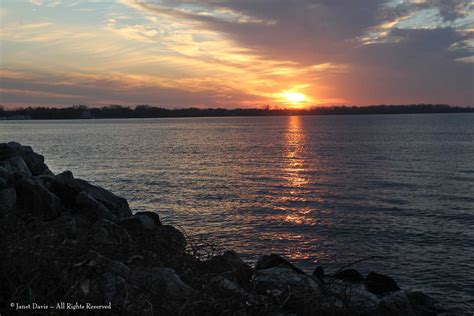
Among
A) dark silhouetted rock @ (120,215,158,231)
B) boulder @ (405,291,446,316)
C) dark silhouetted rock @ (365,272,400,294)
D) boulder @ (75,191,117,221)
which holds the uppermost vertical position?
boulder @ (75,191,117,221)

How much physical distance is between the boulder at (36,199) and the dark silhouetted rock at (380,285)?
954 cm

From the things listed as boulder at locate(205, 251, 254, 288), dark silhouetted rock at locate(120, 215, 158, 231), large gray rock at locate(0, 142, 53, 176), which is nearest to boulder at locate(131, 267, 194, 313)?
boulder at locate(205, 251, 254, 288)

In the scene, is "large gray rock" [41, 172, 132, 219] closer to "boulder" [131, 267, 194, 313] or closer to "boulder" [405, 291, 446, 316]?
"boulder" [131, 267, 194, 313]

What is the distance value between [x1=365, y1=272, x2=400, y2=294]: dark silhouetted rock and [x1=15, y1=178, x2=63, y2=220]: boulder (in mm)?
9538

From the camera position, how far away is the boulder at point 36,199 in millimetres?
11852

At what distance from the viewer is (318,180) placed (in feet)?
115

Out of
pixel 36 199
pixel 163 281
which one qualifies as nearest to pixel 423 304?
pixel 163 281

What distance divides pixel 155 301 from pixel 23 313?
120 centimetres

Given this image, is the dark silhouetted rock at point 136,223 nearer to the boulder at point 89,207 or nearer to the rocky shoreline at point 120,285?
the boulder at point 89,207

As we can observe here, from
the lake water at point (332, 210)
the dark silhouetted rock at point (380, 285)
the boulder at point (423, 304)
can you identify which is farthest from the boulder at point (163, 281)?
the lake water at point (332, 210)

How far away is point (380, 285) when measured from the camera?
12367mm

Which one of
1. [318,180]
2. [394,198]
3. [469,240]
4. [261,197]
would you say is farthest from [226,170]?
[469,240]

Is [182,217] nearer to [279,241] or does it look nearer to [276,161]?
[279,241]

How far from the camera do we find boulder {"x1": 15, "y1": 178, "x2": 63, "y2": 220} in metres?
11.9
